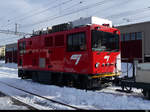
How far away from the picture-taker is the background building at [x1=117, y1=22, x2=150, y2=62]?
1958cm

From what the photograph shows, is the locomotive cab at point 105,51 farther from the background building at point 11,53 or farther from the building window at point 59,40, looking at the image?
the background building at point 11,53

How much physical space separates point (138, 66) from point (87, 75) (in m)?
2.49

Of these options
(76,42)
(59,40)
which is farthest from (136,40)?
(76,42)

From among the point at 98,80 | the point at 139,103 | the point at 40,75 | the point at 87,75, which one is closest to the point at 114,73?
the point at 98,80

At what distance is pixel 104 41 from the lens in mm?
8570

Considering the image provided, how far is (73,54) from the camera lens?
879 cm

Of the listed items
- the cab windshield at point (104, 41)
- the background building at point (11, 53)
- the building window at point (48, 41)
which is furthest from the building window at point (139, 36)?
the background building at point (11, 53)

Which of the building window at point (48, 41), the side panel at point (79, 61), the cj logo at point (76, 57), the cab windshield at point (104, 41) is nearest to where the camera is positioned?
the side panel at point (79, 61)

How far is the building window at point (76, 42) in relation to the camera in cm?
829

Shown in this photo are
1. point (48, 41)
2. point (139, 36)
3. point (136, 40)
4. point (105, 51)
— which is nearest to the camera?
point (105, 51)

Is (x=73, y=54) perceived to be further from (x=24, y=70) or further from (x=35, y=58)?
(x=24, y=70)

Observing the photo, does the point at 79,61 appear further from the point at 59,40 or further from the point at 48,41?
the point at 48,41

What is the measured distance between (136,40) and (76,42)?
14.1 metres

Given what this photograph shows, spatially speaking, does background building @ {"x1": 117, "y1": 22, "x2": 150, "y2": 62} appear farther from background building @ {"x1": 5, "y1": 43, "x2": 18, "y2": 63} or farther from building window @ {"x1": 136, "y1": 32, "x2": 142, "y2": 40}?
background building @ {"x1": 5, "y1": 43, "x2": 18, "y2": 63}
